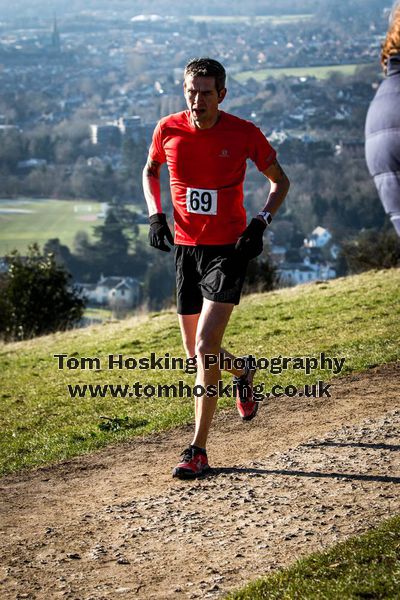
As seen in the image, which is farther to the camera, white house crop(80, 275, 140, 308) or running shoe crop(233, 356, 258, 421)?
white house crop(80, 275, 140, 308)

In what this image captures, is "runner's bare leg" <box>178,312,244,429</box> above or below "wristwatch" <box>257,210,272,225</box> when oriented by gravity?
below

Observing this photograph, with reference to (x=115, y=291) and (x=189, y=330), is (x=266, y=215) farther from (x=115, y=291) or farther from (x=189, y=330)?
(x=115, y=291)

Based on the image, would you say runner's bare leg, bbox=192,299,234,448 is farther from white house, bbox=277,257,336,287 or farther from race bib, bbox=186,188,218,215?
white house, bbox=277,257,336,287

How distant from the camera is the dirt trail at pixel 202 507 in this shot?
4898 mm

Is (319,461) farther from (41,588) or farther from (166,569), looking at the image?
(41,588)

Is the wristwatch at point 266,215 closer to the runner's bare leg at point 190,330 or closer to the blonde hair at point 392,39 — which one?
the runner's bare leg at point 190,330

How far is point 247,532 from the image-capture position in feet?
17.3

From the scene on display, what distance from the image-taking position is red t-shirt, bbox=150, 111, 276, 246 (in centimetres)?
611

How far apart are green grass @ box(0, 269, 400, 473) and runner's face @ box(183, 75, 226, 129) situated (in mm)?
2739

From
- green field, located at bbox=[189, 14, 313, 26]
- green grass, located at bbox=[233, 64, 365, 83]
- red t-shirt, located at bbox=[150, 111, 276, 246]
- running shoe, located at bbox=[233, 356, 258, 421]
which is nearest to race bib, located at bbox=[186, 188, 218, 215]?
red t-shirt, located at bbox=[150, 111, 276, 246]

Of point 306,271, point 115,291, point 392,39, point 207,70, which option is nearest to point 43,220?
point 115,291

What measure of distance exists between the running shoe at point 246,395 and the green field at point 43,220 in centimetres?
6538

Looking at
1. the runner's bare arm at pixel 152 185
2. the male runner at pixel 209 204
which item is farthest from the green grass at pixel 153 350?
the runner's bare arm at pixel 152 185

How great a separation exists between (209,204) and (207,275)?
17.1 inches
